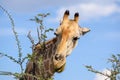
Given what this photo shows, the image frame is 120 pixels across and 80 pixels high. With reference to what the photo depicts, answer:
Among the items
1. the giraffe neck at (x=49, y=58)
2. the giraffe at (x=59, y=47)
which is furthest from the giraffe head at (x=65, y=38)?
the giraffe neck at (x=49, y=58)

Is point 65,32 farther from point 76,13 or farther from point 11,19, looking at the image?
point 11,19

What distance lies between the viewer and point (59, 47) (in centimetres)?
1002

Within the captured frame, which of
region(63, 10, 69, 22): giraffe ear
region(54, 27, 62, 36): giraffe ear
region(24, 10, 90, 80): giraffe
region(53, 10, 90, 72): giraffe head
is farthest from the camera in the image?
region(63, 10, 69, 22): giraffe ear

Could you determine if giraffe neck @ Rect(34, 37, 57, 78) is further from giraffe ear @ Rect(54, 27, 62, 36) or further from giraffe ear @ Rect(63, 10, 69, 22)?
giraffe ear @ Rect(63, 10, 69, 22)

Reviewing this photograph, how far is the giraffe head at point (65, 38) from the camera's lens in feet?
31.1

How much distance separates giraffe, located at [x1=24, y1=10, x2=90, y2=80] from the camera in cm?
936

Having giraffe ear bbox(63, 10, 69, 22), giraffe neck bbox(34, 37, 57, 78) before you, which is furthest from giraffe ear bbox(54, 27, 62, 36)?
giraffe ear bbox(63, 10, 69, 22)

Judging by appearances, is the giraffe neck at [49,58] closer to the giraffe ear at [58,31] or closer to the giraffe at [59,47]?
the giraffe at [59,47]

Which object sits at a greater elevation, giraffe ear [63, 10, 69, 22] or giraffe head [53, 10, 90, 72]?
giraffe ear [63, 10, 69, 22]

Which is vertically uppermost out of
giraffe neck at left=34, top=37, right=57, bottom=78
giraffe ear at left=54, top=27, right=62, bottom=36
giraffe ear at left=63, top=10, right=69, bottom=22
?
giraffe ear at left=63, top=10, right=69, bottom=22

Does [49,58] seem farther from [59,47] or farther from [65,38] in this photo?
[65,38]

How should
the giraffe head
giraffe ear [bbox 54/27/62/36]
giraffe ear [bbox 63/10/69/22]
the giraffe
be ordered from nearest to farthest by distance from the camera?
the giraffe, the giraffe head, giraffe ear [bbox 54/27/62/36], giraffe ear [bbox 63/10/69/22]

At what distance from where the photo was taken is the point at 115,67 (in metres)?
5.02

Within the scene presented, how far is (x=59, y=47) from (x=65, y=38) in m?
0.52
